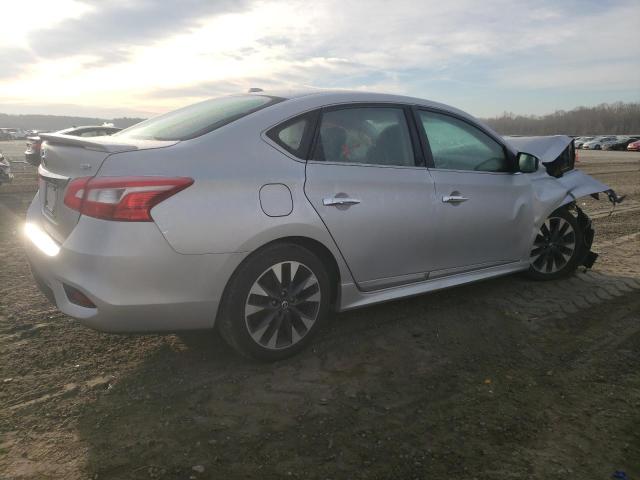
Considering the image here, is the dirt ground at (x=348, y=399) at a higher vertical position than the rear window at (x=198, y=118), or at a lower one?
lower

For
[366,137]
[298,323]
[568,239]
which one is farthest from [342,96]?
[568,239]

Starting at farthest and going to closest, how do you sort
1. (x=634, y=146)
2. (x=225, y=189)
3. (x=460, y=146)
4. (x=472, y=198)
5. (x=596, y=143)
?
(x=596, y=143)
(x=634, y=146)
(x=460, y=146)
(x=472, y=198)
(x=225, y=189)

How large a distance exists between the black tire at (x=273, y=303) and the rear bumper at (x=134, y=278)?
4.2 inches

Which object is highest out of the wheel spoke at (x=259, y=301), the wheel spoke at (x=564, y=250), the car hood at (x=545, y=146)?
the car hood at (x=545, y=146)

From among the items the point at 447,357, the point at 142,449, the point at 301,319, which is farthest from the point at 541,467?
the point at 142,449

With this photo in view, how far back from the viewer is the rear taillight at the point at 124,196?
261cm

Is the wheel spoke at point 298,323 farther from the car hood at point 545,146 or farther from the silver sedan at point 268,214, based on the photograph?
the car hood at point 545,146

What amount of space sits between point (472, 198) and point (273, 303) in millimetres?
1847

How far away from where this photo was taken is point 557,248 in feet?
16.0

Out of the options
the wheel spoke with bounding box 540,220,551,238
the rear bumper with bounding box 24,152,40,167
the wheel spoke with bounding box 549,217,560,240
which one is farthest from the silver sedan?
the rear bumper with bounding box 24,152,40,167

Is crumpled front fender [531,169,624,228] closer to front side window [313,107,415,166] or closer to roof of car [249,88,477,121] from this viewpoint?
roof of car [249,88,477,121]

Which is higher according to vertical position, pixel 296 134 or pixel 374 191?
pixel 296 134

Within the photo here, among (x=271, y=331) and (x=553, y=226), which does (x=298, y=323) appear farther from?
(x=553, y=226)

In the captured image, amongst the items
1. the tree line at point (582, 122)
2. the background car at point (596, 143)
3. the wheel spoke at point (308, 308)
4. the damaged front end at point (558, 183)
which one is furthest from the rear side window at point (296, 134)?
the tree line at point (582, 122)
